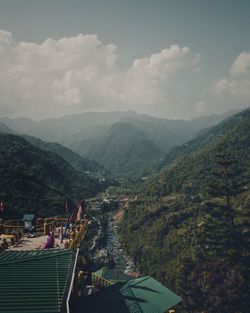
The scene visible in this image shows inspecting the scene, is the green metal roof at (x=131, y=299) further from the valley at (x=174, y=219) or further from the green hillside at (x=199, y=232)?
the green hillside at (x=199, y=232)

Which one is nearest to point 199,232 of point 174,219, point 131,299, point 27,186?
point 174,219

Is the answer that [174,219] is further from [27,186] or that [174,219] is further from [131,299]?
[131,299]

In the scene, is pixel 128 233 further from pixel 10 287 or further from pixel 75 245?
pixel 10 287

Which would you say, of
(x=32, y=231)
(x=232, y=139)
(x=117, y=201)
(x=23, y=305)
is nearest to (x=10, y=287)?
(x=23, y=305)

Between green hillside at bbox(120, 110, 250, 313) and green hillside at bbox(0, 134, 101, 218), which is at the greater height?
green hillside at bbox(0, 134, 101, 218)

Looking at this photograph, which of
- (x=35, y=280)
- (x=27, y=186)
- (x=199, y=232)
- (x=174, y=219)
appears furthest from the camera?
(x=27, y=186)

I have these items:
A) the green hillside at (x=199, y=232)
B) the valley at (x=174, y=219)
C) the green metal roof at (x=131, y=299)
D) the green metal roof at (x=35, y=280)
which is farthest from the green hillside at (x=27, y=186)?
the green metal roof at (x=35, y=280)

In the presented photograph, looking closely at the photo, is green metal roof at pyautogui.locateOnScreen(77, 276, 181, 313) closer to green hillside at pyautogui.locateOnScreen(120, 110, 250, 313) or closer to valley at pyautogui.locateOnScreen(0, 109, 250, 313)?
valley at pyautogui.locateOnScreen(0, 109, 250, 313)

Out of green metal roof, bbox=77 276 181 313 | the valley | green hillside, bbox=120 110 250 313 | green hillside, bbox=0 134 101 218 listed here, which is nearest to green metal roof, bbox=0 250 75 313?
green metal roof, bbox=77 276 181 313
